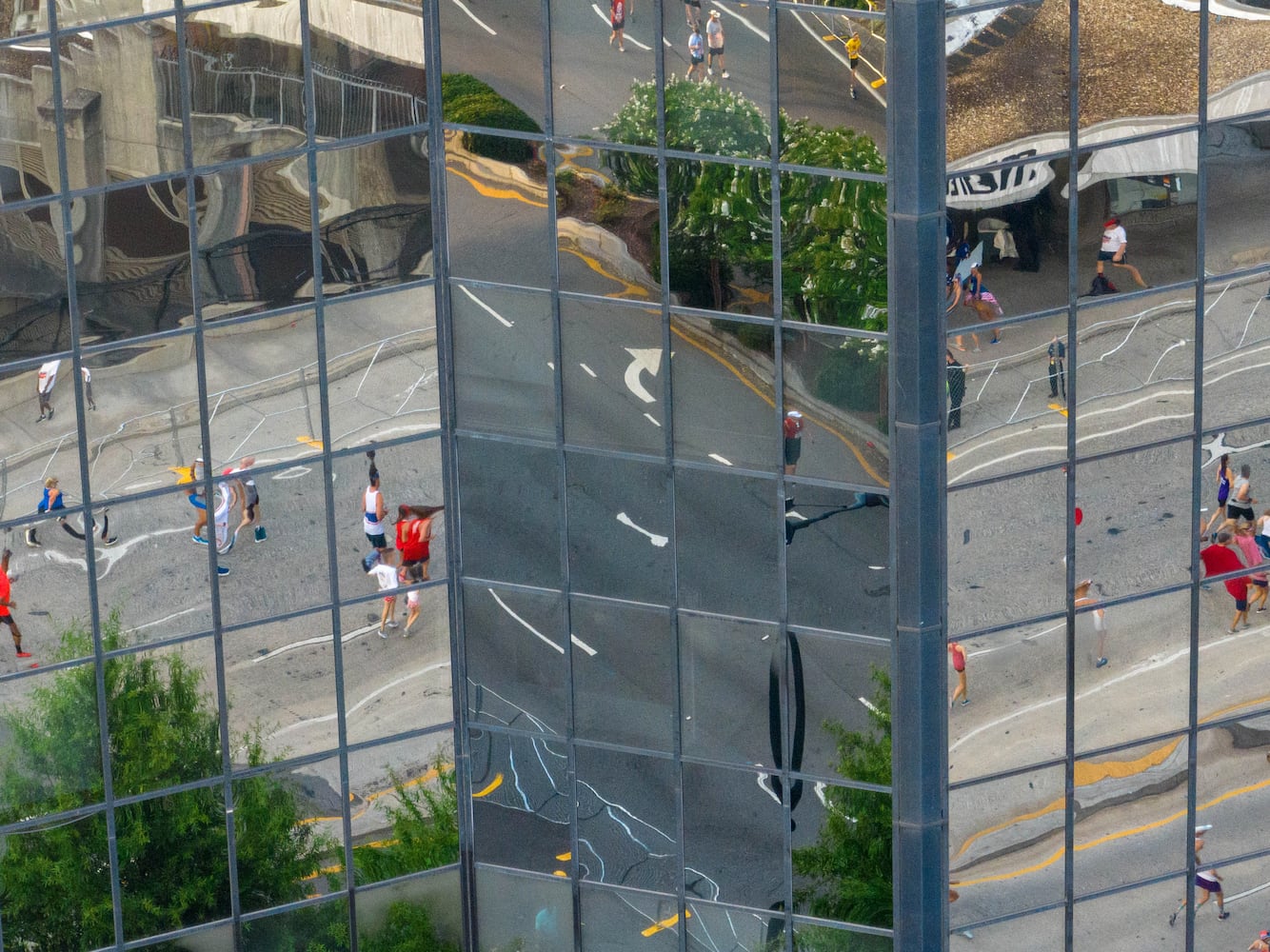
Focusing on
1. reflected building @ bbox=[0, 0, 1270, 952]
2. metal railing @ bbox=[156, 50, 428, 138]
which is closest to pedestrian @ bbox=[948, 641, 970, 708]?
reflected building @ bbox=[0, 0, 1270, 952]

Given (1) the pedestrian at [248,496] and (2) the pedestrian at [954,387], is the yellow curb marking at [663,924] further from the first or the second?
(2) the pedestrian at [954,387]

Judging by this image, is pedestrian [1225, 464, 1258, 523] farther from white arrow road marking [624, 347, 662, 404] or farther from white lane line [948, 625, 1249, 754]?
white arrow road marking [624, 347, 662, 404]

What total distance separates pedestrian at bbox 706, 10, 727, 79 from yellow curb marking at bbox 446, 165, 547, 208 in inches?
112

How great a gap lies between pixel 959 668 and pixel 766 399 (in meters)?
3.91

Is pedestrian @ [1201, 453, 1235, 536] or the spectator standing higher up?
the spectator standing

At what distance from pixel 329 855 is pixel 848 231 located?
1043cm

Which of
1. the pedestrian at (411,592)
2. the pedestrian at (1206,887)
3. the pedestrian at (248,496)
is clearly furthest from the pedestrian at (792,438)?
the pedestrian at (1206,887)

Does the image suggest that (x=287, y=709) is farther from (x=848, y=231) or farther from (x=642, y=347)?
(x=848, y=231)

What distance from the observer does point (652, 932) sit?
94.7 ft

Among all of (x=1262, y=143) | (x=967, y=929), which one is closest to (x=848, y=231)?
(x=1262, y=143)

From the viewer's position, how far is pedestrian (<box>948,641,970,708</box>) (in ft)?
87.8

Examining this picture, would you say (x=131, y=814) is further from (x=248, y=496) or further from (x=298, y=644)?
(x=248, y=496)

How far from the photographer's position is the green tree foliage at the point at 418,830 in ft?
95.8

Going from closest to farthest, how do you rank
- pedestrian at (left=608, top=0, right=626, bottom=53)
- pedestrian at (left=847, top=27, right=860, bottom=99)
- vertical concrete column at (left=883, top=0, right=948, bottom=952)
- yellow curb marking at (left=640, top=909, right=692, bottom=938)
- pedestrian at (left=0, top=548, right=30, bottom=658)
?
1. vertical concrete column at (left=883, top=0, right=948, bottom=952)
2. pedestrian at (left=847, top=27, right=860, bottom=99)
3. pedestrian at (left=608, top=0, right=626, bottom=53)
4. pedestrian at (left=0, top=548, right=30, bottom=658)
5. yellow curb marking at (left=640, top=909, right=692, bottom=938)
